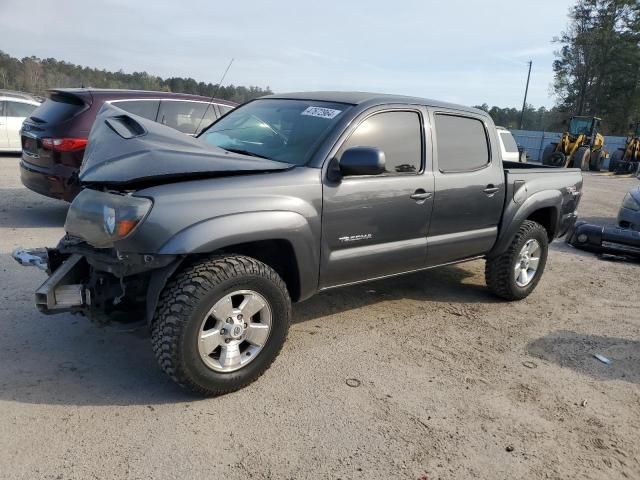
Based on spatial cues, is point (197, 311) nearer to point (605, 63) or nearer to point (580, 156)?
point (580, 156)

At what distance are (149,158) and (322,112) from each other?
1.43 m

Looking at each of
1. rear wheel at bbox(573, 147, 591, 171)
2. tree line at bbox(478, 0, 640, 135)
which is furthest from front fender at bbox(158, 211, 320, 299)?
tree line at bbox(478, 0, 640, 135)

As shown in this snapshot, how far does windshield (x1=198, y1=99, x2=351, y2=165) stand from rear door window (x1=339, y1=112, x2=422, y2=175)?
0.22 metres

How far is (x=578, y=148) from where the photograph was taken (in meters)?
23.7

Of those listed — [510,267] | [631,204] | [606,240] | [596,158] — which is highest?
[596,158]

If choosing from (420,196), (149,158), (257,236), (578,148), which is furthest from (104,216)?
(578,148)

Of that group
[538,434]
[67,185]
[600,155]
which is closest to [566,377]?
[538,434]

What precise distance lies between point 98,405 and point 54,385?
1.24ft

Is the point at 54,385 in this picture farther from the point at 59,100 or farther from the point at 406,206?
the point at 59,100

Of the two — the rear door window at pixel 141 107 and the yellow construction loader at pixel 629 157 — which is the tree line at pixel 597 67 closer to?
the yellow construction loader at pixel 629 157

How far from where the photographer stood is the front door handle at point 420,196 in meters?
3.97

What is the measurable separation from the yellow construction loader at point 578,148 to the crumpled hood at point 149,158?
21.4 m

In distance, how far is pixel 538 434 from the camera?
2.96 meters

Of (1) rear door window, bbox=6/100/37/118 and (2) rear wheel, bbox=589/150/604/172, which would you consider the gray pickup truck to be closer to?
(1) rear door window, bbox=6/100/37/118
